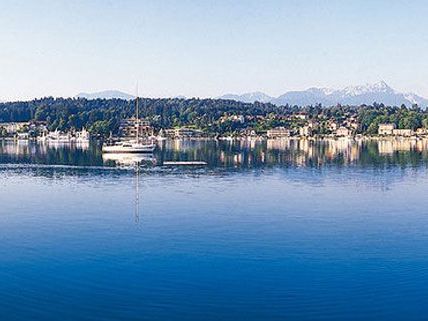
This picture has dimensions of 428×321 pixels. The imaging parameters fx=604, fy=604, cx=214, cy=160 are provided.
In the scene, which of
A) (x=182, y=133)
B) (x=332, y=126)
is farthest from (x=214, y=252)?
(x=332, y=126)

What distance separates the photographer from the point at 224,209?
24.3 metres

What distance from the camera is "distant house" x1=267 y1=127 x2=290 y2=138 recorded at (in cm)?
15031

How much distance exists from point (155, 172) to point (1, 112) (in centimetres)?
15292

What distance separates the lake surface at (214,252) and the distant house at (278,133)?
11850 cm

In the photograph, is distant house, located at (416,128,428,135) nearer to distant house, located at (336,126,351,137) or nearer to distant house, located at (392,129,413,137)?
distant house, located at (392,129,413,137)

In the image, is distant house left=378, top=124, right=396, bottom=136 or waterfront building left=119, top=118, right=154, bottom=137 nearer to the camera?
distant house left=378, top=124, right=396, bottom=136

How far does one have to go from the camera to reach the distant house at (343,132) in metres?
144

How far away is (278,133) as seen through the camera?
6019 inches

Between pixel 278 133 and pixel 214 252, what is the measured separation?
5401 inches

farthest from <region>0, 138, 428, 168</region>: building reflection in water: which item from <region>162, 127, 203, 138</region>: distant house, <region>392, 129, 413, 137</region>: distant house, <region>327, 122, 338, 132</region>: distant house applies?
<region>327, 122, 338, 132</region>: distant house

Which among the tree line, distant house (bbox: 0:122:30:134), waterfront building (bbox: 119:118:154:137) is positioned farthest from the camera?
distant house (bbox: 0:122:30:134)

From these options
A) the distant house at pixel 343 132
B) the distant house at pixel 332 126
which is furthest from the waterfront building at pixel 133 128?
the distant house at pixel 332 126

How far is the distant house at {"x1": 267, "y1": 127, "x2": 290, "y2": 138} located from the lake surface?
11850 cm

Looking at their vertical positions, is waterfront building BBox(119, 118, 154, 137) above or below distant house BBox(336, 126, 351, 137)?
above
